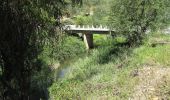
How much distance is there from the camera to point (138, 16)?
1622 inches

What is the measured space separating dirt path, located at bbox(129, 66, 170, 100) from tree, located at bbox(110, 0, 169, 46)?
1658 cm

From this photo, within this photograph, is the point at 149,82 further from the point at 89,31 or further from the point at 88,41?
the point at 89,31

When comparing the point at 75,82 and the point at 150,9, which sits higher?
the point at 150,9

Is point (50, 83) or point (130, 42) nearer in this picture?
point (50, 83)

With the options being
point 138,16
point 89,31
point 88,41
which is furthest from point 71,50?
point 138,16

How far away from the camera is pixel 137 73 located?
24.0 meters

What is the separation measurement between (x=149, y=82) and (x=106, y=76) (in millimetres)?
6022

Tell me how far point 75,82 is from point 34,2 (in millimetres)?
14665

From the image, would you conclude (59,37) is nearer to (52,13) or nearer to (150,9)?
(52,13)

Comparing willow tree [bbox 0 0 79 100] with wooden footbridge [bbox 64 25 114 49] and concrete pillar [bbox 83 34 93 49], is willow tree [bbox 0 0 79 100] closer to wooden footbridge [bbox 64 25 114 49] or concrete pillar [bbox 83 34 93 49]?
wooden footbridge [bbox 64 25 114 49]

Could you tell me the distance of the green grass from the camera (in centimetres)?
2141

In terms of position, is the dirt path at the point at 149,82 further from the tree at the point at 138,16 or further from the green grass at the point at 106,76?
the tree at the point at 138,16

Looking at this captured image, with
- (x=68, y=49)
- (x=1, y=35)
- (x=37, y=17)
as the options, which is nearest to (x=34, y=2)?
(x=37, y=17)

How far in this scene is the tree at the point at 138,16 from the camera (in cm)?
4084
